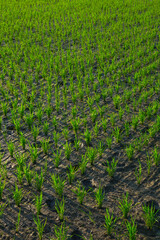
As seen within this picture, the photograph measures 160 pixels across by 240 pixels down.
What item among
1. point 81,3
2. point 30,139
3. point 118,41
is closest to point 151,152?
point 30,139

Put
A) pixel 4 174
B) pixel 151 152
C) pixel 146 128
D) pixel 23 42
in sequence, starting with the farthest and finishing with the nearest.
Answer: pixel 23 42, pixel 146 128, pixel 151 152, pixel 4 174

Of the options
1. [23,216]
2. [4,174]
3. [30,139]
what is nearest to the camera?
[23,216]

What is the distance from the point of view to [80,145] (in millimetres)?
2633

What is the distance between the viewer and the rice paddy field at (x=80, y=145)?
5.89 feet

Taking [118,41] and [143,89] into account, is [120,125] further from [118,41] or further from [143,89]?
[118,41]

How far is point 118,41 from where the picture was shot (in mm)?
5930

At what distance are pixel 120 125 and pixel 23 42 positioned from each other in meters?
3.73

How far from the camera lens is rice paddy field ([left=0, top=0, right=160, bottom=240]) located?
1794 mm

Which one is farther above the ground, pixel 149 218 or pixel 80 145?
pixel 149 218

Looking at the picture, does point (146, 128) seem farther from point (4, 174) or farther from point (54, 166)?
point (4, 174)

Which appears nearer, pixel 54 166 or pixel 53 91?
pixel 54 166

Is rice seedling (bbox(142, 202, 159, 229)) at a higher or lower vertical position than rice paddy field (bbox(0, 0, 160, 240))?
higher

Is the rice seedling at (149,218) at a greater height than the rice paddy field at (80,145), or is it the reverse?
the rice seedling at (149,218)

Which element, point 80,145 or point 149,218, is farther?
point 80,145
